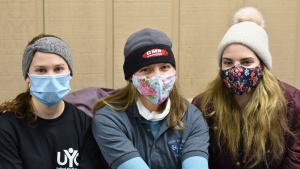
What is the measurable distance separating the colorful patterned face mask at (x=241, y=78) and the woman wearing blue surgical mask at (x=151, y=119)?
0.27 metres

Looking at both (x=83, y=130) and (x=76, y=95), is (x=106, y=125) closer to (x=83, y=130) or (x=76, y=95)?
(x=83, y=130)

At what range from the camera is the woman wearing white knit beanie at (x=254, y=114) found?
92.3 inches

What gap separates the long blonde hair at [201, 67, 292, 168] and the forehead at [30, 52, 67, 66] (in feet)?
3.22

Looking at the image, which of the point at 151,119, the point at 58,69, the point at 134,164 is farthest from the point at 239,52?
the point at 58,69

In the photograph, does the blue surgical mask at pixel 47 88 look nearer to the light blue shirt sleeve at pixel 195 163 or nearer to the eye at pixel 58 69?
the eye at pixel 58 69

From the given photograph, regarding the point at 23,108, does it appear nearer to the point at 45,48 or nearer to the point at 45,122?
the point at 45,122

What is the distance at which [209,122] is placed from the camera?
2512 mm

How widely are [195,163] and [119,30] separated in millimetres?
1546

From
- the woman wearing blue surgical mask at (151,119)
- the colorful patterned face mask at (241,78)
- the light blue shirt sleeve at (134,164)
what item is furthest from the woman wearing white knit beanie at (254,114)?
the light blue shirt sleeve at (134,164)

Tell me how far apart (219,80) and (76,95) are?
94 cm

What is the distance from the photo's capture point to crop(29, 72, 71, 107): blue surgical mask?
2.12 m

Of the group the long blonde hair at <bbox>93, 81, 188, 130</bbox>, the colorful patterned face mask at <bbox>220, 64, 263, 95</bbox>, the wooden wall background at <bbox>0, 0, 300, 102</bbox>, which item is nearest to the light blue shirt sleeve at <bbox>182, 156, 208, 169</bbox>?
the long blonde hair at <bbox>93, 81, 188, 130</bbox>

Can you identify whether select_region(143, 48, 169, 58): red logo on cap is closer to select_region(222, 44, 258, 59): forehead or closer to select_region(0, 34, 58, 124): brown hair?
select_region(222, 44, 258, 59): forehead

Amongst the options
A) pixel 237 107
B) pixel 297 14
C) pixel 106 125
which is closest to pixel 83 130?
pixel 106 125
